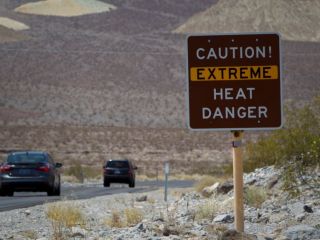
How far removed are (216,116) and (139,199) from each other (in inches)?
773

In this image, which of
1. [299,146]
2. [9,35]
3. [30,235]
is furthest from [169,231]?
[9,35]

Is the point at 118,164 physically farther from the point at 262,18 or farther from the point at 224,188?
the point at 262,18

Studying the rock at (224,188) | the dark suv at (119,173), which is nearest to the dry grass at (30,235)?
the rock at (224,188)

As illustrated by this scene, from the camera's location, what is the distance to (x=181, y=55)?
12012 centimetres

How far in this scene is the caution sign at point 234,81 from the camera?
1241 cm

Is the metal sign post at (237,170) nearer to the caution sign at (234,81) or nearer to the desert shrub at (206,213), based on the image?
the caution sign at (234,81)

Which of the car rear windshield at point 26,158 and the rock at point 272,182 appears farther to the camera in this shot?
the car rear windshield at point 26,158

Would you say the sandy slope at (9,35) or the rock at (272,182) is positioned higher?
the sandy slope at (9,35)

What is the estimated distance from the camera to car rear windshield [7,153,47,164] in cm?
3422

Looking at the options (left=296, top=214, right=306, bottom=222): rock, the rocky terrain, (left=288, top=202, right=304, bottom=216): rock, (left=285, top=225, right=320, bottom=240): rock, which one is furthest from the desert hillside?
(left=285, top=225, right=320, bottom=240): rock

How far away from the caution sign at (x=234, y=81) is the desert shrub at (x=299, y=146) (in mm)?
9230

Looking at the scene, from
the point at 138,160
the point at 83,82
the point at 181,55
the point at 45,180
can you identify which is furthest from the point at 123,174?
the point at 181,55

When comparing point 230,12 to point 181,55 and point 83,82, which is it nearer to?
point 181,55

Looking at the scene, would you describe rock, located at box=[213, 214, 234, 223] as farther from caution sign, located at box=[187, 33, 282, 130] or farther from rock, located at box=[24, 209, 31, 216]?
rock, located at box=[24, 209, 31, 216]
